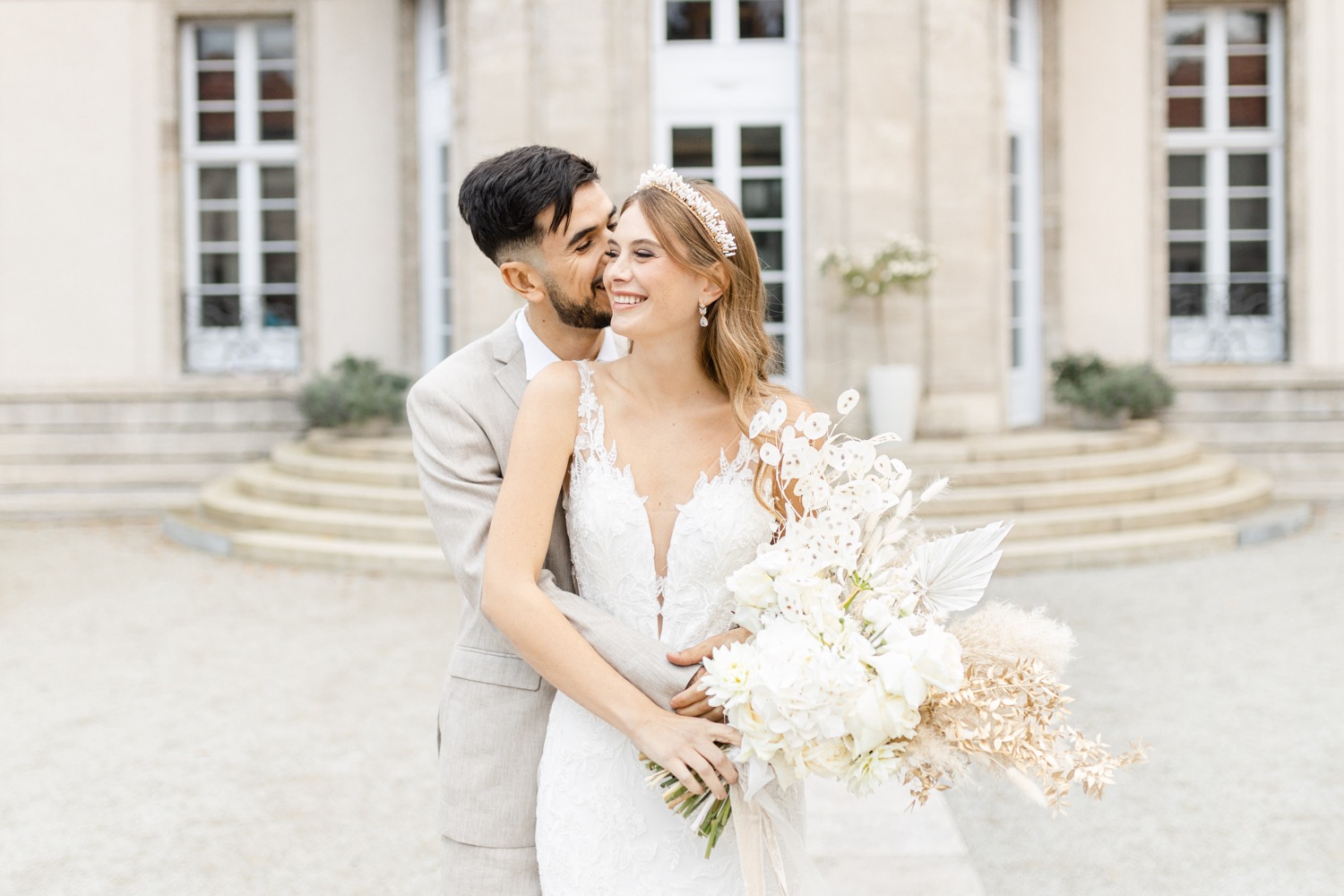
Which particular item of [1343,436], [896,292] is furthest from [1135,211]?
[896,292]

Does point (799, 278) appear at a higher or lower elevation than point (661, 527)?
higher

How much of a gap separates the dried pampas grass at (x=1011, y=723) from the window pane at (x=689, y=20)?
9130 millimetres

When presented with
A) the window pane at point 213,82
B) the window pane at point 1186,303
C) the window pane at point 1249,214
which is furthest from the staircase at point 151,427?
the window pane at point 1249,214

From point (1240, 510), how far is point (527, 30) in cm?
669

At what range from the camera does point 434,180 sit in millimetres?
11734

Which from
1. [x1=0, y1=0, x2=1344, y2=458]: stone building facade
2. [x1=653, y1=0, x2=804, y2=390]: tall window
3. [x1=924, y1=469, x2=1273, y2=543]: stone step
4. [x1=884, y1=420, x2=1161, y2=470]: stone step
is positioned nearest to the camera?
[x1=924, y1=469, x2=1273, y2=543]: stone step

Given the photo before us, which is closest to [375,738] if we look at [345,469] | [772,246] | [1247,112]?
[345,469]

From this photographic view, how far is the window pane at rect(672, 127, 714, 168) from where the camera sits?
32.8 ft

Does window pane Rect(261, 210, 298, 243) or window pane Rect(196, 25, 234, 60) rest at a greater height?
window pane Rect(196, 25, 234, 60)

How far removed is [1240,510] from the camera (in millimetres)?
9102

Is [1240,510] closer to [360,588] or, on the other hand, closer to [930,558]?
[360,588]

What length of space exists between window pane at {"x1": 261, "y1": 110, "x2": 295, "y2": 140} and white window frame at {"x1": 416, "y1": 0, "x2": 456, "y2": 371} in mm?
1455

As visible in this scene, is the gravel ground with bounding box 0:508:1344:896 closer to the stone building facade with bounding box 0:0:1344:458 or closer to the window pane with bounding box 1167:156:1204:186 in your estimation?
the stone building facade with bounding box 0:0:1344:458

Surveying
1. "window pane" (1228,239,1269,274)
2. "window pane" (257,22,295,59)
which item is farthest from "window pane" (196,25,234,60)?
"window pane" (1228,239,1269,274)
